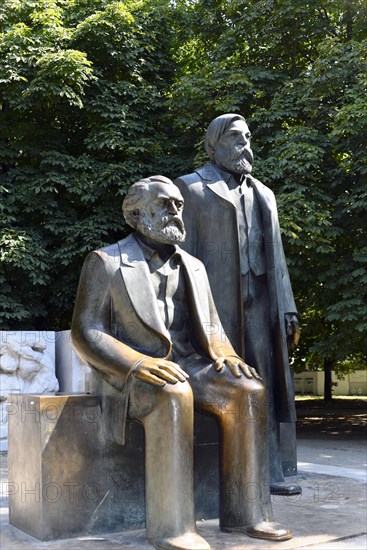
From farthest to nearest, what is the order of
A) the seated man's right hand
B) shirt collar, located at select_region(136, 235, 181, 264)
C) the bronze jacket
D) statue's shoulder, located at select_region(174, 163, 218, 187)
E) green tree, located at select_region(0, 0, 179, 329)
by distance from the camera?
green tree, located at select_region(0, 0, 179, 329)
statue's shoulder, located at select_region(174, 163, 218, 187)
shirt collar, located at select_region(136, 235, 181, 264)
the bronze jacket
the seated man's right hand

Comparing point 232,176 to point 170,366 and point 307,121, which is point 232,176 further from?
point 307,121

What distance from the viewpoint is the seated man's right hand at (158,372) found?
4.08 m

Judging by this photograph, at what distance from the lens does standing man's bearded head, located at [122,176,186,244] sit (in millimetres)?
4586

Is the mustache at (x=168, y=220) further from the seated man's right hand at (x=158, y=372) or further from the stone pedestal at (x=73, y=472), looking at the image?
the stone pedestal at (x=73, y=472)

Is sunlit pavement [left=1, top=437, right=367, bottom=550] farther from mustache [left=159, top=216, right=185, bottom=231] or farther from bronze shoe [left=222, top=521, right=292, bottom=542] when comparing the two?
mustache [left=159, top=216, right=185, bottom=231]

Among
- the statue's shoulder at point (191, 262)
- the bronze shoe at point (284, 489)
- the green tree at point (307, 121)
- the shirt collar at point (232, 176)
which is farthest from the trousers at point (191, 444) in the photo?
the green tree at point (307, 121)

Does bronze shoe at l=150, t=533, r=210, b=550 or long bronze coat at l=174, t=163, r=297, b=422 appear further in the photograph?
long bronze coat at l=174, t=163, r=297, b=422

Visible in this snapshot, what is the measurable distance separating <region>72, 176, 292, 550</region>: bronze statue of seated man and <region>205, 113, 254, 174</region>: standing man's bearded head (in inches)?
43.6

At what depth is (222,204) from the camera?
5.52 meters

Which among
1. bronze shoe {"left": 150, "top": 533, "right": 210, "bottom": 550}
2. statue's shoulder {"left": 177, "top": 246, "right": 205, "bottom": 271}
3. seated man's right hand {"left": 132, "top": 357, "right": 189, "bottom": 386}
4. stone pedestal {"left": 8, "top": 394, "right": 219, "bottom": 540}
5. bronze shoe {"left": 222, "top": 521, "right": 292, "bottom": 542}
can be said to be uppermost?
statue's shoulder {"left": 177, "top": 246, "right": 205, "bottom": 271}

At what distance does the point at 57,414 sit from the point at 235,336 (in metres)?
1.50

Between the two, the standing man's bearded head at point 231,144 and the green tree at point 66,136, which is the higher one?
the green tree at point 66,136

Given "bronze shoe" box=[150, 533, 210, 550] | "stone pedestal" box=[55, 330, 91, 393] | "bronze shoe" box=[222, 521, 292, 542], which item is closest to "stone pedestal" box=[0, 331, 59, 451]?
"stone pedestal" box=[55, 330, 91, 393]

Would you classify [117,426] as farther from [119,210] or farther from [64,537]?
[119,210]
